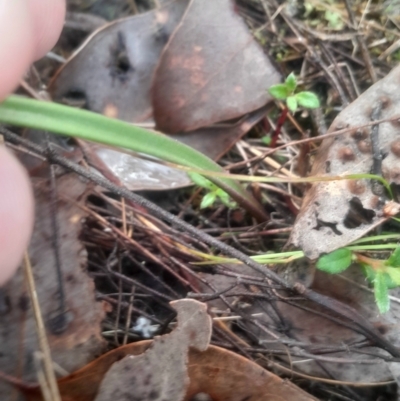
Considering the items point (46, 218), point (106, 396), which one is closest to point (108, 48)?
point (46, 218)

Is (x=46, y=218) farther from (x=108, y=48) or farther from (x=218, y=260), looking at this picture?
(x=108, y=48)

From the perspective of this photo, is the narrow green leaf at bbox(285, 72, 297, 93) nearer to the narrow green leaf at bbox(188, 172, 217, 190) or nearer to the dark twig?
the narrow green leaf at bbox(188, 172, 217, 190)

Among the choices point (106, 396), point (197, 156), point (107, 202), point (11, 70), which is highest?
point (11, 70)

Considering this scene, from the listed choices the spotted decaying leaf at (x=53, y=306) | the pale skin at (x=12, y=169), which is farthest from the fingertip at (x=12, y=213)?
the spotted decaying leaf at (x=53, y=306)

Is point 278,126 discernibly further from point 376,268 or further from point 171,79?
point 376,268

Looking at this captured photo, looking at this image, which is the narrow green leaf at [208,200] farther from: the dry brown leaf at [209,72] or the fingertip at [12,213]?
the fingertip at [12,213]

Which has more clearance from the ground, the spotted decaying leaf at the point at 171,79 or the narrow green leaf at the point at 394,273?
the spotted decaying leaf at the point at 171,79

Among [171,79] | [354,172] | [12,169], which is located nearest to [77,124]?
[12,169]
